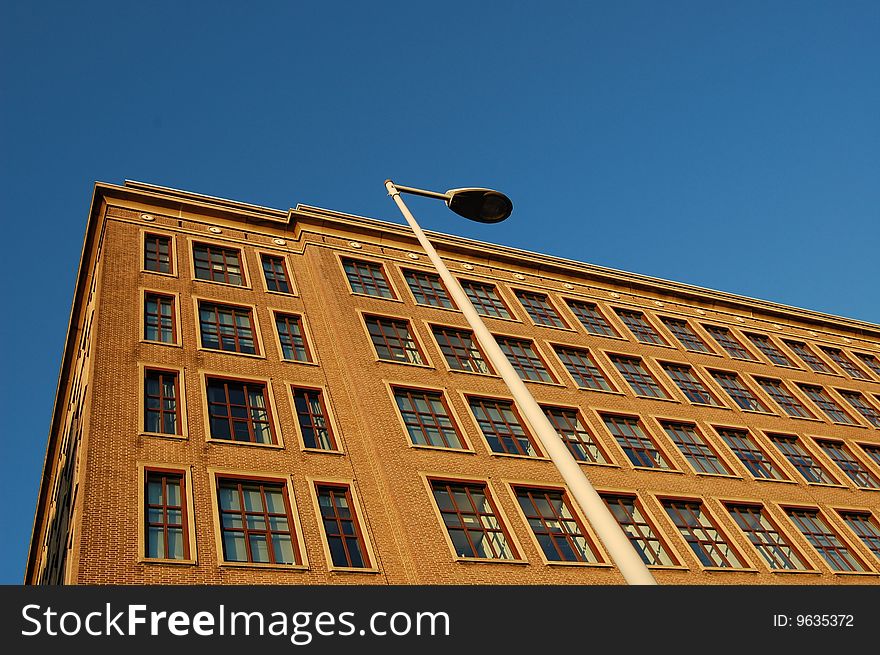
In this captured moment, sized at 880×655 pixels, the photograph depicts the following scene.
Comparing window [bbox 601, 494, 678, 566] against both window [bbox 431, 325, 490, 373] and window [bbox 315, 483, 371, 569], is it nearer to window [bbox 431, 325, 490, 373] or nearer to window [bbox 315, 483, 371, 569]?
window [bbox 431, 325, 490, 373]

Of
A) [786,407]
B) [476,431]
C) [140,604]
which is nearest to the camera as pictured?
[140,604]

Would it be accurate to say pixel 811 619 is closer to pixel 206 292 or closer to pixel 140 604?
pixel 140 604

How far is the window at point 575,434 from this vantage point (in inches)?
1083

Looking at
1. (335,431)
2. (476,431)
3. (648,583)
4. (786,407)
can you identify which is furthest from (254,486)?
(786,407)

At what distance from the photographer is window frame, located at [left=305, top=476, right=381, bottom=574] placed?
761 inches

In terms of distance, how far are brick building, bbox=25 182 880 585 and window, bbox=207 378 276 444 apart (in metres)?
0.07

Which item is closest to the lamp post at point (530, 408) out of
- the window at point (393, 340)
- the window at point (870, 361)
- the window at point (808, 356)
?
the window at point (393, 340)

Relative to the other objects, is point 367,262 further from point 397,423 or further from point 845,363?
point 845,363

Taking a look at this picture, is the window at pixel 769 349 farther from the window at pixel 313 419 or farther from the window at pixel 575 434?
the window at pixel 313 419

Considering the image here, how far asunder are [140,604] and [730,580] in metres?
19.3

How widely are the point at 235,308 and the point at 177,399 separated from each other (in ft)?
20.4

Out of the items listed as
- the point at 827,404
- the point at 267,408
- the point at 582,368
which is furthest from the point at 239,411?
the point at 827,404

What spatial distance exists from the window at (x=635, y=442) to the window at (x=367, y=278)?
34.1 feet

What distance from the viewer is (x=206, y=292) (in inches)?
1129
